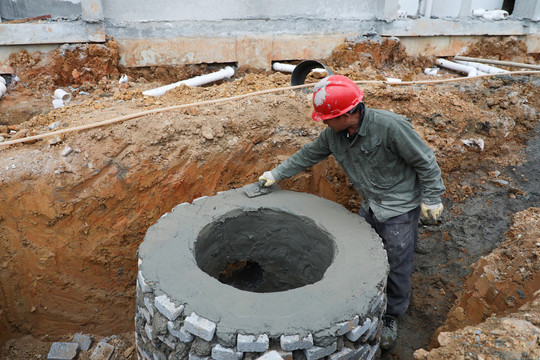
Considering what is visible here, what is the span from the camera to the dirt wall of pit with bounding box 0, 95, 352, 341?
3.70 metres

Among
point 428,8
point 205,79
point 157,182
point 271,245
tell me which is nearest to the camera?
point 271,245

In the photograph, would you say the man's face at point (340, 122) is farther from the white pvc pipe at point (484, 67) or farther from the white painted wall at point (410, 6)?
the white painted wall at point (410, 6)

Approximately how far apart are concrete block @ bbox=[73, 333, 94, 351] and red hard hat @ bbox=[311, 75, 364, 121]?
11.4ft

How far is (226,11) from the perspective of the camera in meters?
6.31

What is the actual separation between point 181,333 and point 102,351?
2316mm

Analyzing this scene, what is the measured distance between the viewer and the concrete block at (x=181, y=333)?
7.30ft

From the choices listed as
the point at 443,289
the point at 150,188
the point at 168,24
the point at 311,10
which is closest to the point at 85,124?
the point at 150,188

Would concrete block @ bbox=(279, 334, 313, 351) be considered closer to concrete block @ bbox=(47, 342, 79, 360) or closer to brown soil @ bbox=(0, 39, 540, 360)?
brown soil @ bbox=(0, 39, 540, 360)

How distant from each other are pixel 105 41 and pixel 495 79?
227 inches

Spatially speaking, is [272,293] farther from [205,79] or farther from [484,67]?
[484,67]

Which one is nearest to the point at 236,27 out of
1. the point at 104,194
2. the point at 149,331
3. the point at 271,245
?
the point at 104,194

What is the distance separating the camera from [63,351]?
13.1ft

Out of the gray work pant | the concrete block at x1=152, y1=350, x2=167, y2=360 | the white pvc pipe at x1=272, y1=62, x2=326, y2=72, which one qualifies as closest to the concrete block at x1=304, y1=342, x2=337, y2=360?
the concrete block at x1=152, y1=350, x2=167, y2=360

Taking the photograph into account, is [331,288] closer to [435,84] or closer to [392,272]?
[392,272]
